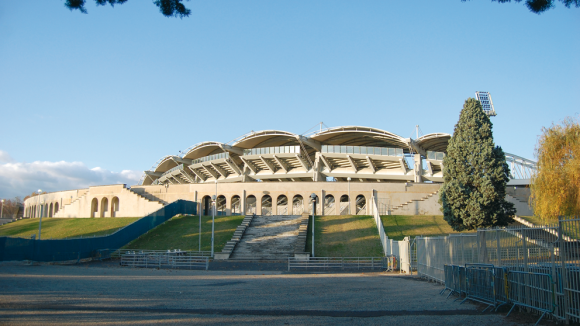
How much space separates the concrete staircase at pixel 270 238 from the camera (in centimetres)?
3291

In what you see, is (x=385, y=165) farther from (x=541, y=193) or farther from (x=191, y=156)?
(x=191, y=156)

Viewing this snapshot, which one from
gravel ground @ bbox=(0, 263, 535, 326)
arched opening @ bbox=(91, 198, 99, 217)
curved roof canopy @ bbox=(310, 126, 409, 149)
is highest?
curved roof canopy @ bbox=(310, 126, 409, 149)

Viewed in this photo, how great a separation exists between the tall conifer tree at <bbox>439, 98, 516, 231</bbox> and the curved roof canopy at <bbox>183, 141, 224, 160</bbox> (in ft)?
144

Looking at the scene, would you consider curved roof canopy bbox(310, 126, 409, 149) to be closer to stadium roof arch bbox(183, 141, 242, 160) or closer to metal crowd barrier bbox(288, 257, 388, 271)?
Result: stadium roof arch bbox(183, 141, 242, 160)

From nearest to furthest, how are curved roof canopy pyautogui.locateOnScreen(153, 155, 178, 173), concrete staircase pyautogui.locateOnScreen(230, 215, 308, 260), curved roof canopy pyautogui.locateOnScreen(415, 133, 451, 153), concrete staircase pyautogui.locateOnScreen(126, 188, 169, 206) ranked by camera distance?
concrete staircase pyautogui.locateOnScreen(230, 215, 308, 260) < concrete staircase pyautogui.locateOnScreen(126, 188, 169, 206) < curved roof canopy pyautogui.locateOnScreen(415, 133, 451, 153) < curved roof canopy pyautogui.locateOnScreen(153, 155, 178, 173)

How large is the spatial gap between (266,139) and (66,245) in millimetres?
44522

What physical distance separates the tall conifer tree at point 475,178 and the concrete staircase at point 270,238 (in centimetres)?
1211

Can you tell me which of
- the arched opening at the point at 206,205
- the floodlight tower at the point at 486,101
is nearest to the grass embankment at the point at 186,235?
the arched opening at the point at 206,205

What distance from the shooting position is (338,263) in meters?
29.4

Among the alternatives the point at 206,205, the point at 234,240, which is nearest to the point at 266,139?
the point at 206,205

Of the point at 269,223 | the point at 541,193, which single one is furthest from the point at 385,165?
the point at 541,193

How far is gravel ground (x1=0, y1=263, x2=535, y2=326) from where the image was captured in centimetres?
961

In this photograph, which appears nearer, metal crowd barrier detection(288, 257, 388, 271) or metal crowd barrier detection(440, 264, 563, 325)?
metal crowd barrier detection(440, 264, 563, 325)

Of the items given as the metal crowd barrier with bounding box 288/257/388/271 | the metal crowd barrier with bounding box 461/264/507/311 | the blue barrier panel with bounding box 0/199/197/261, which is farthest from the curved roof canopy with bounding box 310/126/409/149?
the metal crowd barrier with bounding box 461/264/507/311
